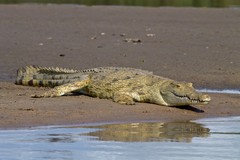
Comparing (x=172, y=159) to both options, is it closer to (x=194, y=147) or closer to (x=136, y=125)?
(x=194, y=147)

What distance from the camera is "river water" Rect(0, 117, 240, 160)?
29.3 feet

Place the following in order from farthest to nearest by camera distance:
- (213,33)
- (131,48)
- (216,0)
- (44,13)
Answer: (216,0)
(44,13)
(213,33)
(131,48)

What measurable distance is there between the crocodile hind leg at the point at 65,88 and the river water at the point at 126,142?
201 centimetres

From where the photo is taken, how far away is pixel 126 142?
977cm

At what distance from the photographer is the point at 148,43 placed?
20078 mm

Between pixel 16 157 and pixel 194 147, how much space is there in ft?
6.27

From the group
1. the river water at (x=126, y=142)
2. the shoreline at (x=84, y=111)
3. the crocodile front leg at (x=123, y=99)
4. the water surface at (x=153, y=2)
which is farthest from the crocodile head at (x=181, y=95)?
the water surface at (x=153, y=2)

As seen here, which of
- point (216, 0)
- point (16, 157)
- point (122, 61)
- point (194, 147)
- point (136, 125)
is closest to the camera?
point (16, 157)

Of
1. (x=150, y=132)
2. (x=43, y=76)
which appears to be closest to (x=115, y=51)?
(x=43, y=76)

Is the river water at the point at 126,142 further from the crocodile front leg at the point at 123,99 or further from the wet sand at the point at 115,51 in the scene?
the crocodile front leg at the point at 123,99

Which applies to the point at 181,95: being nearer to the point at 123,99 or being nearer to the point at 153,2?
the point at 123,99

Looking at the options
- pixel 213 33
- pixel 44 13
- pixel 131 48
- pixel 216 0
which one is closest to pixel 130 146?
pixel 131 48

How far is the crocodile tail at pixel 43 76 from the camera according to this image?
45.6 feet

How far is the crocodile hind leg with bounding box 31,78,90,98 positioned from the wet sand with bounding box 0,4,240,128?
0.44ft
